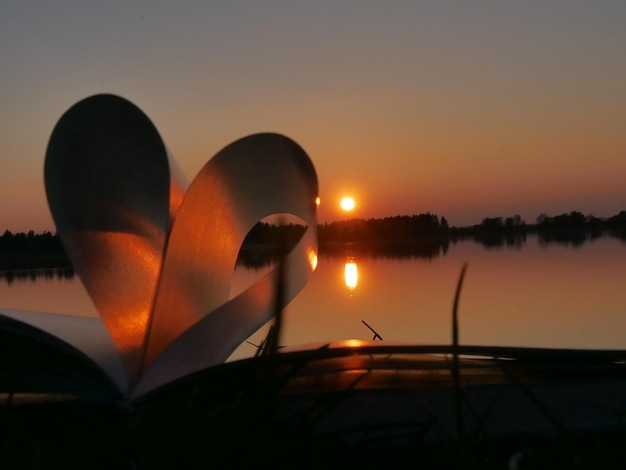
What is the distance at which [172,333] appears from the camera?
75.5 inches

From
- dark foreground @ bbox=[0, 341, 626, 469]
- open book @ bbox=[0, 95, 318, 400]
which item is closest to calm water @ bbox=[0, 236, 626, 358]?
open book @ bbox=[0, 95, 318, 400]

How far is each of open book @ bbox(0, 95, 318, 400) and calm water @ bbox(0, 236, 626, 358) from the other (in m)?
0.83

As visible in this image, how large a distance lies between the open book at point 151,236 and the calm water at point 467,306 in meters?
0.83

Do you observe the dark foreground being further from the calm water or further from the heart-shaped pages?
the calm water

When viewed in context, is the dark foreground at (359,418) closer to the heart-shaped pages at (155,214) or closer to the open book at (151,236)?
the open book at (151,236)

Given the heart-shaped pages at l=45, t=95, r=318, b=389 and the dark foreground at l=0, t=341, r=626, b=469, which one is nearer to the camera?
the dark foreground at l=0, t=341, r=626, b=469

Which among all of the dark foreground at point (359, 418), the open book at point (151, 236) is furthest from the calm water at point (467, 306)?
the dark foreground at point (359, 418)

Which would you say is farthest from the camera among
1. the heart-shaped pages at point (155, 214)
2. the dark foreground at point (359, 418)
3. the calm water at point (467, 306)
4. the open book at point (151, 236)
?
the calm water at point (467, 306)

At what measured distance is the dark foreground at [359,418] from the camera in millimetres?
765

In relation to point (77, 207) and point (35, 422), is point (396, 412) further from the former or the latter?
point (77, 207)

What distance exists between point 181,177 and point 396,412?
1342 millimetres

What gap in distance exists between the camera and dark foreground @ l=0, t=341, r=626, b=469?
2.51ft

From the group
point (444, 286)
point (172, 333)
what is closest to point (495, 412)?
point (172, 333)

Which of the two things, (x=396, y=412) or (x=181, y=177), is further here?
(x=181, y=177)
